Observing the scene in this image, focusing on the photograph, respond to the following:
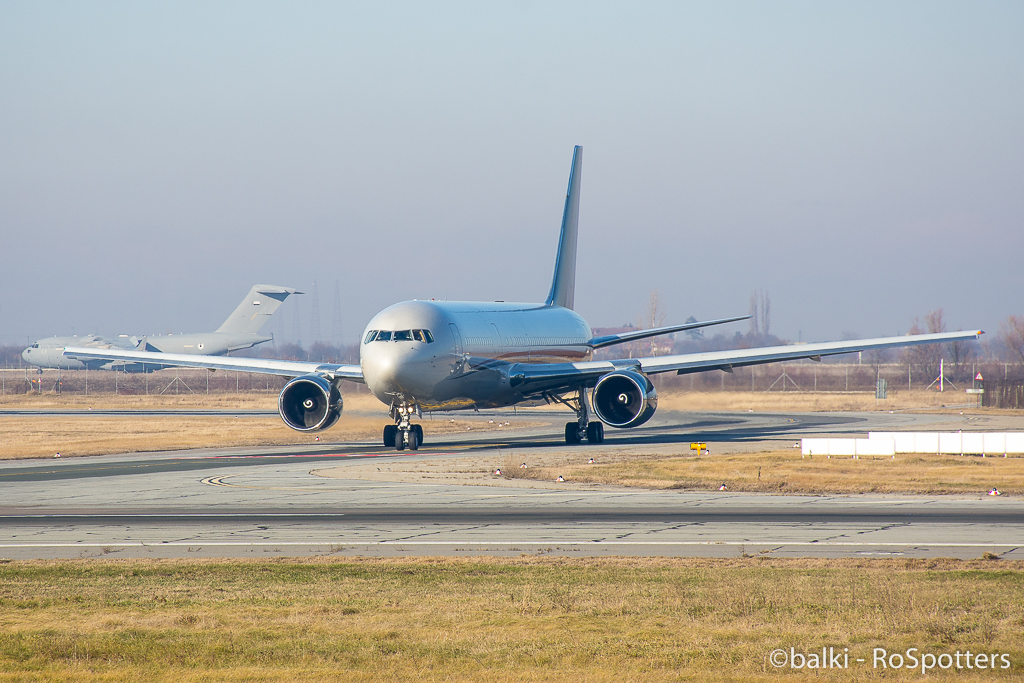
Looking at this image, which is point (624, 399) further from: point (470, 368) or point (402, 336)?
point (402, 336)

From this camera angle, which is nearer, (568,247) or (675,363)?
(675,363)

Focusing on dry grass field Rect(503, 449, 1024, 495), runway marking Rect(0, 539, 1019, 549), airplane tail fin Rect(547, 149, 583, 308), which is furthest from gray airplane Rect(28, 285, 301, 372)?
runway marking Rect(0, 539, 1019, 549)

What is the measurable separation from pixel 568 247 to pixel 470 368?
16451 mm

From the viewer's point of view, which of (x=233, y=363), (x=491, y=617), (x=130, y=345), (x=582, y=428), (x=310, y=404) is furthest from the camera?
(x=130, y=345)

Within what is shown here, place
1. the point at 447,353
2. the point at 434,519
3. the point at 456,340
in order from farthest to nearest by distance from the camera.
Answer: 1. the point at 456,340
2. the point at 447,353
3. the point at 434,519

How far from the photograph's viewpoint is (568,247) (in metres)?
54.7

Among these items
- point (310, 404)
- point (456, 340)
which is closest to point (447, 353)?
point (456, 340)

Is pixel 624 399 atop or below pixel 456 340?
below

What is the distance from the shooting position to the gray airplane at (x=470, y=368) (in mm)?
37844

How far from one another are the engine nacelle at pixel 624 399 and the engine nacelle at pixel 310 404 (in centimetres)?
968

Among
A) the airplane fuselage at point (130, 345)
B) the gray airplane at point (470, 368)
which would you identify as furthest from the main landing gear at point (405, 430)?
the airplane fuselage at point (130, 345)

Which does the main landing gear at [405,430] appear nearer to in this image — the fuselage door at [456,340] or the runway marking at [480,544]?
the fuselage door at [456,340]

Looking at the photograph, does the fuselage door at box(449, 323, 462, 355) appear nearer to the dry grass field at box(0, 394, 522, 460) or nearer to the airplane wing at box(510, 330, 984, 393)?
the airplane wing at box(510, 330, 984, 393)

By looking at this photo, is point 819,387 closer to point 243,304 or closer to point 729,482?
point 243,304
